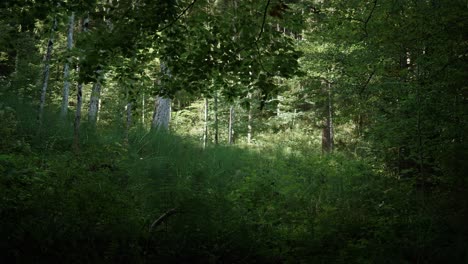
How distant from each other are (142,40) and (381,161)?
24.9ft

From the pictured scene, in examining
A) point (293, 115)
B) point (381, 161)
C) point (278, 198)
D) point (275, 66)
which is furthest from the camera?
point (293, 115)

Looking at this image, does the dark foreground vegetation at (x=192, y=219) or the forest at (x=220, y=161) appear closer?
the dark foreground vegetation at (x=192, y=219)

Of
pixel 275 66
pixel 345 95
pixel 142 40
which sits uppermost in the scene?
pixel 345 95

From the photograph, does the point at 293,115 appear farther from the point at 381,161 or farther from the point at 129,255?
the point at 129,255

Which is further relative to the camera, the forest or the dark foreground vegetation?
the forest

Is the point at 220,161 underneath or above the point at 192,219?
above

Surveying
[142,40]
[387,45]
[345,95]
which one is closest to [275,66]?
[142,40]

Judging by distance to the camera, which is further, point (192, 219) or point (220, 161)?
point (220, 161)

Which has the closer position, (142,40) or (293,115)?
(142,40)

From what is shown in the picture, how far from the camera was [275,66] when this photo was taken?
421 centimetres

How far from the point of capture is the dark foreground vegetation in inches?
146

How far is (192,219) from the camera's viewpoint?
4.38 m

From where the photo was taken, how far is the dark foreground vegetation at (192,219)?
371 centimetres

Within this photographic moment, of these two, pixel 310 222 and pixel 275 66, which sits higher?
pixel 275 66
